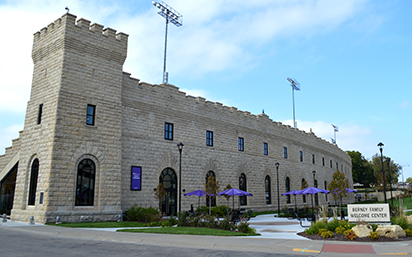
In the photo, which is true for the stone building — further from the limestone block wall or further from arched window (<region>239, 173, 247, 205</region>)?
arched window (<region>239, 173, 247, 205</region>)

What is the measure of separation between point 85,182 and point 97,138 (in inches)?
109

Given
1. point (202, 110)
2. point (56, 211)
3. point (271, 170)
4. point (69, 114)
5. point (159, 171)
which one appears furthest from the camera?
point (271, 170)

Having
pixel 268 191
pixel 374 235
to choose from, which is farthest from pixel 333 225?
pixel 268 191

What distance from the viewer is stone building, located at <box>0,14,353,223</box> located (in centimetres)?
1900

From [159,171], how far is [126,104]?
5478 mm

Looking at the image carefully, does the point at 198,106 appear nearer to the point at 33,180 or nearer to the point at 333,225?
the point at 33,180

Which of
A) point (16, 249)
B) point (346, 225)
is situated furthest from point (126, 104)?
point (346, 225)

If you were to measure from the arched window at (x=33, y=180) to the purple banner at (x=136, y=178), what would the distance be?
5933 millimetres

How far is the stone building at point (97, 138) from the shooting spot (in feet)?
62.3

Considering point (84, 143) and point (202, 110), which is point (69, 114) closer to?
point (84, 143)

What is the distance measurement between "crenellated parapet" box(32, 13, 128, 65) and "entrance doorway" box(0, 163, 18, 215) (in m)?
8.24

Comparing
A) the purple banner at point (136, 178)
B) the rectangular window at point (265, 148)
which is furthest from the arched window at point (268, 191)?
the purple banner at point (136, 178)

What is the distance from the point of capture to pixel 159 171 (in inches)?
956

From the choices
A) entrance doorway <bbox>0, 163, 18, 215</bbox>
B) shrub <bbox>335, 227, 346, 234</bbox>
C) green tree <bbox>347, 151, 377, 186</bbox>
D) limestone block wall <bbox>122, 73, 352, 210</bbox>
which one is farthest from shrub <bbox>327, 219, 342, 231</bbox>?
green tree <bbox>347, 151, 377, 186</bbox>
